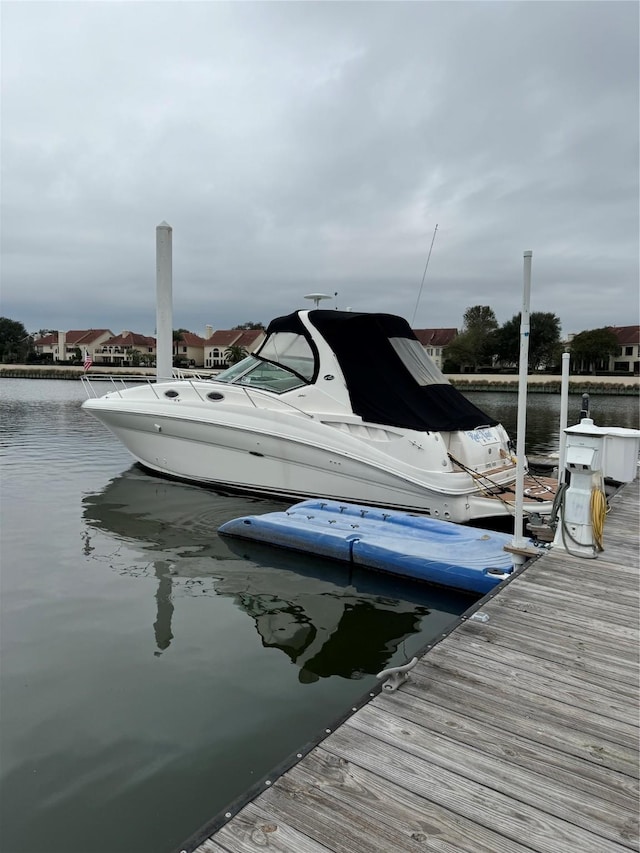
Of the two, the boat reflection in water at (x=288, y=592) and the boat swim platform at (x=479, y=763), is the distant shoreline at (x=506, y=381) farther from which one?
the boat swim platform at (x=479, y=763)

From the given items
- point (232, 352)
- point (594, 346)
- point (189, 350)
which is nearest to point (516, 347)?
point (594, 346)

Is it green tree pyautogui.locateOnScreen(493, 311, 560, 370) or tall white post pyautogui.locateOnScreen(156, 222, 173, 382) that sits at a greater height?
green tree pyautogui.locateOnScreen(493, 311, 560, 370)

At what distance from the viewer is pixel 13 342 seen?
103125 millimetres

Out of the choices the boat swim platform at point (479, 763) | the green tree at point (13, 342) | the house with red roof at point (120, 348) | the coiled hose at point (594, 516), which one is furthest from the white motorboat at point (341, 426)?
the green tree at point (13, 342)

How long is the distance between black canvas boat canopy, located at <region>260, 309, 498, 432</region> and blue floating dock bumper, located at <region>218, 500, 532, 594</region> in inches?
63.5

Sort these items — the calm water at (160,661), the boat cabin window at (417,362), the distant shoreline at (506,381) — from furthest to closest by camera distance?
the distant shoreline at (506,381), the boat cabin window at (417,362), the calm water at (160,661)

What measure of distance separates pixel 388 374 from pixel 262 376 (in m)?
2.16

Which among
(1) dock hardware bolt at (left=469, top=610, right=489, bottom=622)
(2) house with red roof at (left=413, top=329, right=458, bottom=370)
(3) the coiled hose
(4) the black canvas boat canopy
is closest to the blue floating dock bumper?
(3) the coiled hose

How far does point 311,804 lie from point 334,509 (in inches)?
221

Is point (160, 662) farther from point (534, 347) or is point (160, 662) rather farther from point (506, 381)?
point (534, 347)

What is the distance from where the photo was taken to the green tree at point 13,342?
9875 cm

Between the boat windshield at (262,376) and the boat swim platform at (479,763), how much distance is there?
19.3 feet

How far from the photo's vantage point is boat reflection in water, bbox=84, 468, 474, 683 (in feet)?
16.0

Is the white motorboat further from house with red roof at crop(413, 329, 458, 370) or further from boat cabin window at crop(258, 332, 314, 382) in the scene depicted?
house with red roof at crop(413, 329, 458, 370)
